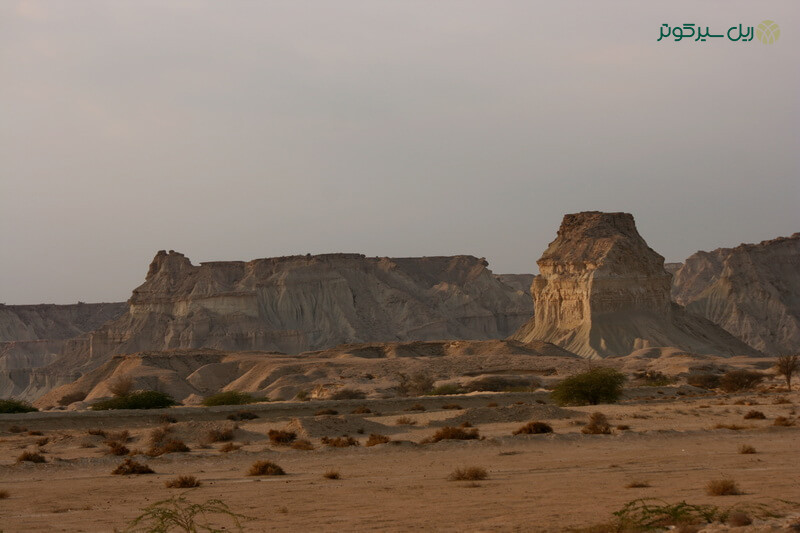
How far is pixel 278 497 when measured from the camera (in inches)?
632

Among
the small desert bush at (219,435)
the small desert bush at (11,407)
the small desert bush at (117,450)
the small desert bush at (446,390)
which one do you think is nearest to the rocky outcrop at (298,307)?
the small desert bush at (446,390)

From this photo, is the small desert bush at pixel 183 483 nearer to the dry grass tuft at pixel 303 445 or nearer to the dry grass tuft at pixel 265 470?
the dry grass tuft at pixel 265 470

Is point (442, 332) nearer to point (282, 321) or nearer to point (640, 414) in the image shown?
point (282, 321)

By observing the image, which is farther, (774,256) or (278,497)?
(774,256)

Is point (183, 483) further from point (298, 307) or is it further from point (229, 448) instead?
point (298, 307)

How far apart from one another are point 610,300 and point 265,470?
6444cm

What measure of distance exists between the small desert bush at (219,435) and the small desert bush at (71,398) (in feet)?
123

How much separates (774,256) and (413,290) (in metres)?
41.4

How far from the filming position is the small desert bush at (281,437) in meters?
26.1

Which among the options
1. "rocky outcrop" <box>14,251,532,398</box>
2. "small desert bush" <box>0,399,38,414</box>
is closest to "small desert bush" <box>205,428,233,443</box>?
"small desert bush" <box>0,399,38,414</box>

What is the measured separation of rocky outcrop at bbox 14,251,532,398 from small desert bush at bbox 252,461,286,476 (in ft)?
259

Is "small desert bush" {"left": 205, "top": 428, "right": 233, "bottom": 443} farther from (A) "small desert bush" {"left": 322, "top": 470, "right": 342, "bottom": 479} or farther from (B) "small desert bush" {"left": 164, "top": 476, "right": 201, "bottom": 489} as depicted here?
(B) "small desert bush" {"left": 164, "top": 476, "right": 201, "bottom": 489}

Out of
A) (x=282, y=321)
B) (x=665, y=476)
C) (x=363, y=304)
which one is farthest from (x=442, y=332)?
(x=665, y=476)

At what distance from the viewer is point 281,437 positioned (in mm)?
26219
